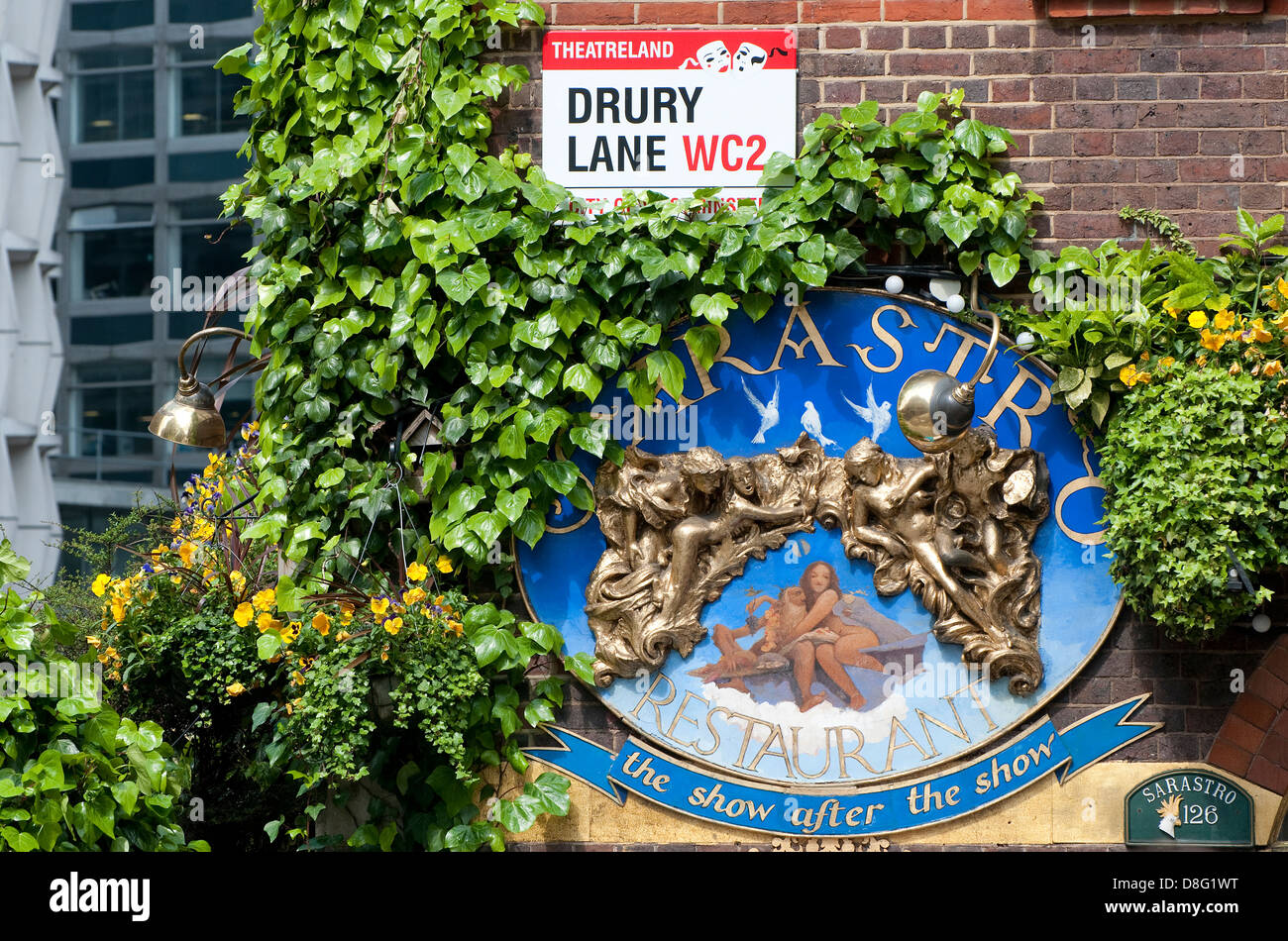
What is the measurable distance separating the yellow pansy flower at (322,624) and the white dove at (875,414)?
2.08 meters

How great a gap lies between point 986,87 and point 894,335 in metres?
1.03

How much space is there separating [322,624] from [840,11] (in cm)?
301

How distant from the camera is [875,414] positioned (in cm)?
478

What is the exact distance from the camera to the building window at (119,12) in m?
27.8

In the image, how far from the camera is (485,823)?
15.2 feet

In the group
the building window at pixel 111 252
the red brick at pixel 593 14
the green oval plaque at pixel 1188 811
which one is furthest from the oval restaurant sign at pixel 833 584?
the building window at pixel 111 252

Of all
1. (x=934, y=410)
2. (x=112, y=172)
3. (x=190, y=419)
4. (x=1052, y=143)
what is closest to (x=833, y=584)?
(x=934, y=410)

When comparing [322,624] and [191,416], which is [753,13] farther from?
[191,416]

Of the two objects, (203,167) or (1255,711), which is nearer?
(1255,711)

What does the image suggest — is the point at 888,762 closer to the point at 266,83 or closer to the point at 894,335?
the point at 894,335

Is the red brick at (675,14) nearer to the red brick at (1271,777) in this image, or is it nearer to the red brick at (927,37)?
the red brick at (927,37)

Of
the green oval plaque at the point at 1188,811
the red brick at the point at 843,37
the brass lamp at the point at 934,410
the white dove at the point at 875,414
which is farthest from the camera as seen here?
the red brick at the point at 843,37

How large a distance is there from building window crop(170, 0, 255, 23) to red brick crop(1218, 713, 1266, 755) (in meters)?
26.3

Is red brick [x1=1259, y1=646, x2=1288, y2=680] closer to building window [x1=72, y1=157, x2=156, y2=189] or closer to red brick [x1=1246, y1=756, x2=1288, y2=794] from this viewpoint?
red brick [x1=1246, y1=756, x2=1288, y2=794]
